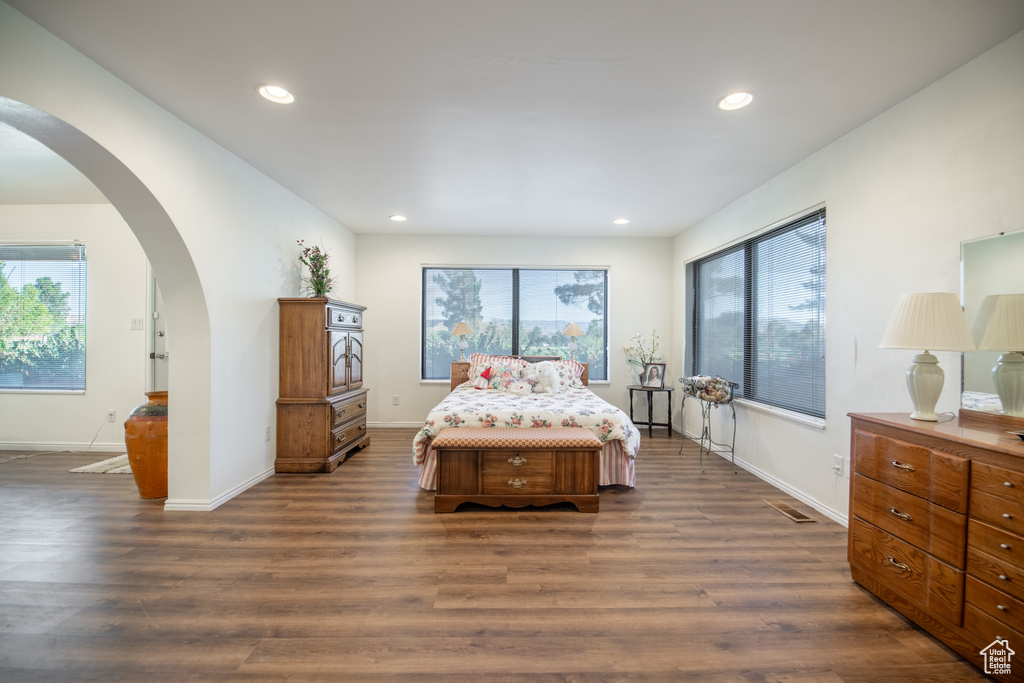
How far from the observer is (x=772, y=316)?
3.88 m

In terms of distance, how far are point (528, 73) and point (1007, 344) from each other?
2.53 m

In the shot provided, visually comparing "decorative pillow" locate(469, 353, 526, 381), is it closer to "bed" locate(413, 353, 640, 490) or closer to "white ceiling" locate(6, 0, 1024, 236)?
"bed" locate(413, 353, 640, 490)

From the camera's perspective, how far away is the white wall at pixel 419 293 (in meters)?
5.89

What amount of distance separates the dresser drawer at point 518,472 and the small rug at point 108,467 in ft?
10.9

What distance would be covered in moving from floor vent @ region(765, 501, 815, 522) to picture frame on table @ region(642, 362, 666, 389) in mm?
2447

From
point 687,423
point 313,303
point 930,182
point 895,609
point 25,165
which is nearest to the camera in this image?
point 895,609

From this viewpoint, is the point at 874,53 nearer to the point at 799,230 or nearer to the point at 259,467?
the point at 799,230

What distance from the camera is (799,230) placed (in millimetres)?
3488

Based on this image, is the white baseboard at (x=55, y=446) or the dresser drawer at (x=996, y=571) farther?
the white baseboard at (x=55, y=446)

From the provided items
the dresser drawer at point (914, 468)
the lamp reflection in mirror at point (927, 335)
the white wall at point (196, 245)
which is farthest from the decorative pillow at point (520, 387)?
the lamp reflection in mirror at point (927, 335)

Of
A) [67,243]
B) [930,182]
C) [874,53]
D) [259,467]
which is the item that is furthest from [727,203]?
[67,243]

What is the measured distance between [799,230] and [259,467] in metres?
4.90

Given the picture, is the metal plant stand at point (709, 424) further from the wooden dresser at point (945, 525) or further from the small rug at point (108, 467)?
the small rug at point (108, 467)

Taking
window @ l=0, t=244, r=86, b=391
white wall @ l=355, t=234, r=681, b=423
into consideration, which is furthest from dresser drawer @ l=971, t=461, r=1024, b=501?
window @ l=0, t=244, r=86, b=391
